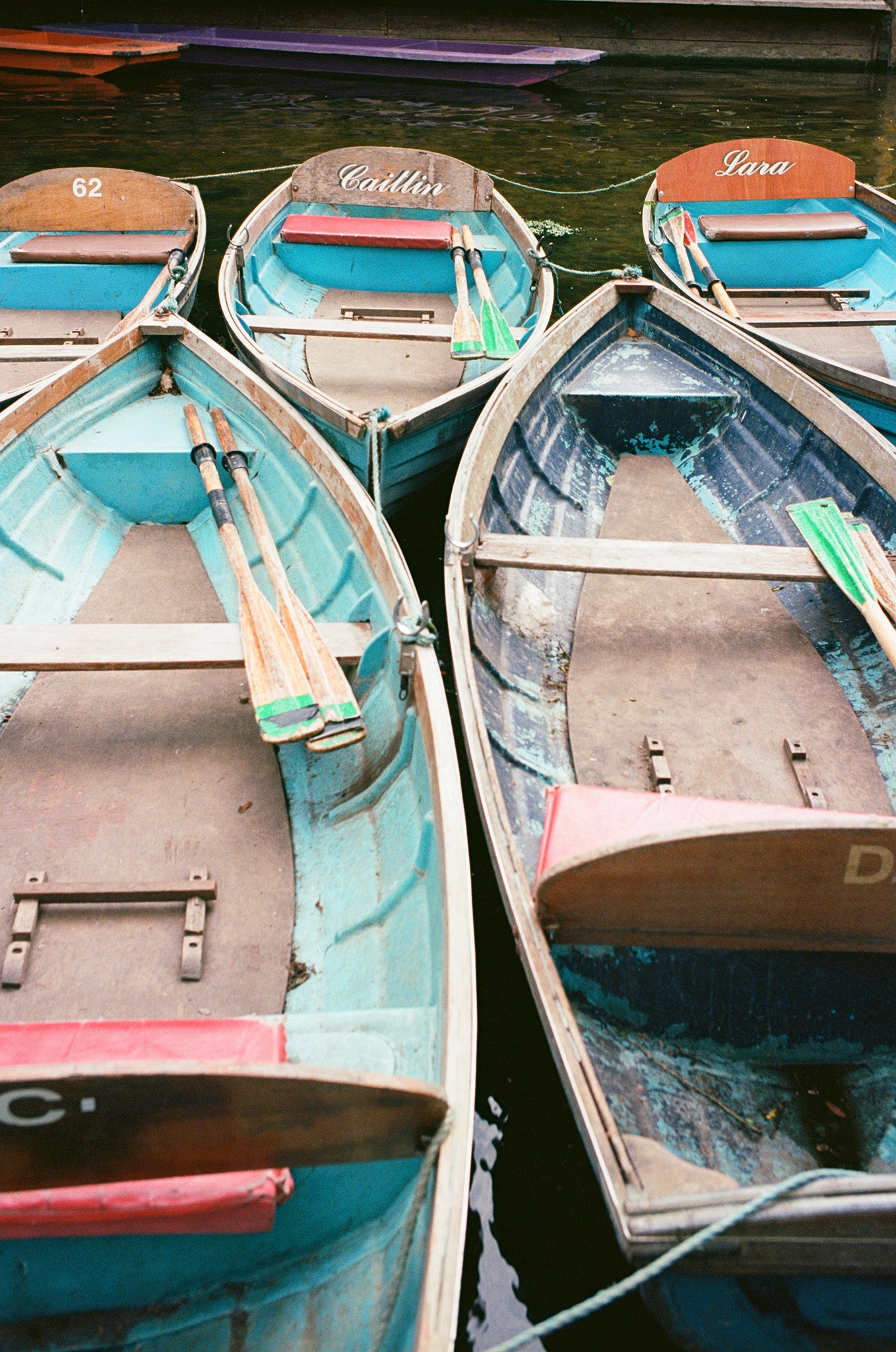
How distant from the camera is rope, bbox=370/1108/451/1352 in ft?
6.20

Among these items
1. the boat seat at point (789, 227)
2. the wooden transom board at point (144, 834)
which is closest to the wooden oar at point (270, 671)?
the wooden transom board at point (144, 834)

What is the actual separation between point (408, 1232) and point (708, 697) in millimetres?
2350

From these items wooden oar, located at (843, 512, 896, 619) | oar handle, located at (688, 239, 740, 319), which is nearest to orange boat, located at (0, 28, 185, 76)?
oar handle, located at (688, 239, 740, 319)

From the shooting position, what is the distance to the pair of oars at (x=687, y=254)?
21.6 ft

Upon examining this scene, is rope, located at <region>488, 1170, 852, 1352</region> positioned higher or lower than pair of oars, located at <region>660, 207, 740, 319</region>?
lower

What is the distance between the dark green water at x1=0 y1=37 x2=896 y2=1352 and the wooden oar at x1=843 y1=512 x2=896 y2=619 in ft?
6.19

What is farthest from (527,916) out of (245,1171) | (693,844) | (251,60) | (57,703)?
(251,60)

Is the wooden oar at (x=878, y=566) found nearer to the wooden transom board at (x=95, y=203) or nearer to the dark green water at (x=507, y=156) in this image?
the dark green water at (x=507, y=156)

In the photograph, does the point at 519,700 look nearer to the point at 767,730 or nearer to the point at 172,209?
the point at 767,730

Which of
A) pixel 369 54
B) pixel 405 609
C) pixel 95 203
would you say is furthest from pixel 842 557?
pixel 369 54

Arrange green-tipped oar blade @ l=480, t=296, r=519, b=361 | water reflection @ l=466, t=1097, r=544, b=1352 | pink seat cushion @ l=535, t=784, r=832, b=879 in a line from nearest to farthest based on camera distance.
→ pink seat cushion @ l=535, t=784, r=832, b=879 → water reflection @ l=466, t=1097, r=544, b=1352 → green-tipped oar blade @ l=480, t=296, r=519, b=361

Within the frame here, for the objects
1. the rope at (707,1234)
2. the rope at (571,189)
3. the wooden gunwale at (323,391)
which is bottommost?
the rope at (707,1234)

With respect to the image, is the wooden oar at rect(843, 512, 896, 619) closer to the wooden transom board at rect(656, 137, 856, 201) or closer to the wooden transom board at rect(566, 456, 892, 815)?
the wooden transom board at rect(566, 456, 892, 815)

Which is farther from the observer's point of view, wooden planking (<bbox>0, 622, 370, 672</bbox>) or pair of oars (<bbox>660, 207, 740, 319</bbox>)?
pair of oars (<bbox>660, 207, 740, 319</bbox>)
